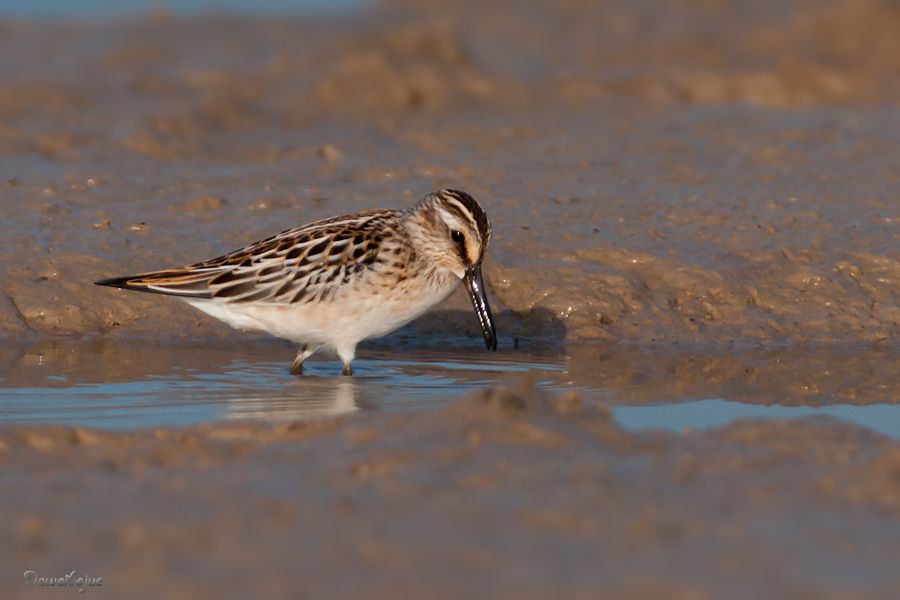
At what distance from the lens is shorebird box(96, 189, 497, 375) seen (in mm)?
9992

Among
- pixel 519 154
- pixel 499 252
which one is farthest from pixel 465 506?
pixel 519 154

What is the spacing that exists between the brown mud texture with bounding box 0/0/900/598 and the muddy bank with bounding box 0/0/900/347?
38 mm

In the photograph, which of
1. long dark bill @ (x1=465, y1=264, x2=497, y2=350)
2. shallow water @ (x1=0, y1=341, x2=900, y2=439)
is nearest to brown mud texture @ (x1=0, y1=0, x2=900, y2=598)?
shallow water @ (x1=0, y1=341, x2=900, y2=439)

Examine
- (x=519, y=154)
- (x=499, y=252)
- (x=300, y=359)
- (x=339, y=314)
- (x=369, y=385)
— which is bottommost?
(x=369, y=385)

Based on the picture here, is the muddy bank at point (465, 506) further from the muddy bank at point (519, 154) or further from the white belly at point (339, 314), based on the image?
the muddy bank at point (519, 154)

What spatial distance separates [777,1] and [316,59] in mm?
6315

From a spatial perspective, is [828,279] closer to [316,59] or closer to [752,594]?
[752,594]

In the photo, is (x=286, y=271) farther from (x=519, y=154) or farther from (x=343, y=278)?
(x=519, y=154)

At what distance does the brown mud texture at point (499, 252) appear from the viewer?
6.25 m

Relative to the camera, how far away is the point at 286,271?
10.1m

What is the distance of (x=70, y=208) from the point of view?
511 inches

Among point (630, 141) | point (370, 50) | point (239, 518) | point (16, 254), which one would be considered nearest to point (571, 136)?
point (630, 141)

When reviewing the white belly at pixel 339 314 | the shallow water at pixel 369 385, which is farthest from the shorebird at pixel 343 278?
the shallow water at pixel 369 385

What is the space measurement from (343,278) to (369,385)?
0.69 metres
